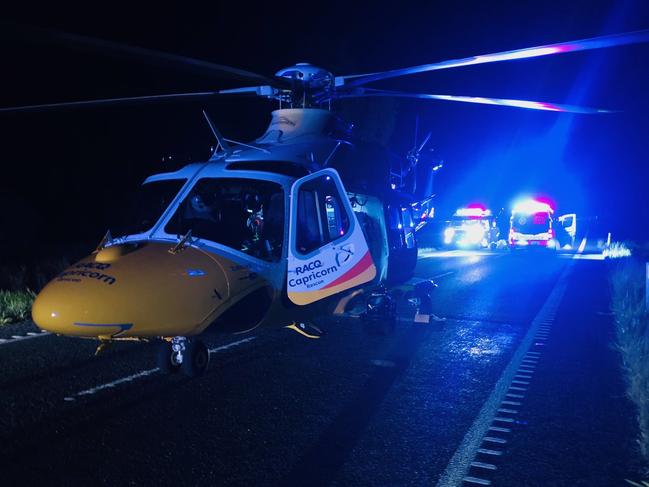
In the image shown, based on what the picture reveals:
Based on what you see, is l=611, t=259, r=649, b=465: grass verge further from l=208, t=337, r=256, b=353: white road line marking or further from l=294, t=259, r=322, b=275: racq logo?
l=208, t=337, r=256, b=353: white road line marking

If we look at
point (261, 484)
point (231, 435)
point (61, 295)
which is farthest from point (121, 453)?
point (61, 295)

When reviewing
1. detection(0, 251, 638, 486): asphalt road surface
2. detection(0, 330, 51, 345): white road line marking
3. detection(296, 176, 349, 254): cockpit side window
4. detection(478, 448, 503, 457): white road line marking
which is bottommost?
detection(0, 330, 51, 345): white road line marking

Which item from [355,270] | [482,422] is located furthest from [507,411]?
[355,270]

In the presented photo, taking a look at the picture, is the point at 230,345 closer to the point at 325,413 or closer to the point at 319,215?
the point at 319,215

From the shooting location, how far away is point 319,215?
260 inches

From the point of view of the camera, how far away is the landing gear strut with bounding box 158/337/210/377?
5598 mm

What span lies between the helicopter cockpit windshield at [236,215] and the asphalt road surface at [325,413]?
150 centimetres

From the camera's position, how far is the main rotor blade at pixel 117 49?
3716 mm

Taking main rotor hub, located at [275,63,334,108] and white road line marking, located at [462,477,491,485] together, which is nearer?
white road line marking, located at [462,477,491,485]

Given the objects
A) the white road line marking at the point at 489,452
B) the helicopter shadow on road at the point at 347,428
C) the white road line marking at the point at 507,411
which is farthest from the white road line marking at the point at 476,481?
the white road line marking at the point at 507,411

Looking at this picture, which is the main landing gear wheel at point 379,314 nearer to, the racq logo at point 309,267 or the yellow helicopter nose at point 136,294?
the racq logo at point 309,267

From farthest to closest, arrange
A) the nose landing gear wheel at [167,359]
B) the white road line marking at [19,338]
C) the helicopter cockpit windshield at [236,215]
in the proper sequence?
the white road line marking at [19,338] < the helicopter cockpit windshield at [236,215] < the nose landing gear wheel at [167,359]

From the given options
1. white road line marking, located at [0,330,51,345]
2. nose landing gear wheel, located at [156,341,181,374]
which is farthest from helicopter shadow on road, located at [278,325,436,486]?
white road line marking, located at [0,330,51,345]

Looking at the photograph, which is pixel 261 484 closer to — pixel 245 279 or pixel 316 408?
pixel 316 408
